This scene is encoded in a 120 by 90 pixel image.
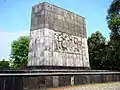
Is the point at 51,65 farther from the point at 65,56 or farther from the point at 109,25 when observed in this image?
the point at 109,25

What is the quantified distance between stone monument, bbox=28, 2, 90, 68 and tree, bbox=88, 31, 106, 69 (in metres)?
18.0

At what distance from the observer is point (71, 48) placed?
21.6 meters

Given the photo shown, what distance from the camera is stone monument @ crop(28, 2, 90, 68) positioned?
18.8m

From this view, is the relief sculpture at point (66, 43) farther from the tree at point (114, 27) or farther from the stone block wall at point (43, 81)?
the tree at point (114, 27)

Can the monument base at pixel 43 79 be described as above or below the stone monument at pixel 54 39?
below

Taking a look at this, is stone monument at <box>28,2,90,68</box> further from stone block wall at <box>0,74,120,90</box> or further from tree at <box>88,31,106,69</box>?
tree at <box>88,31,106,69</box>

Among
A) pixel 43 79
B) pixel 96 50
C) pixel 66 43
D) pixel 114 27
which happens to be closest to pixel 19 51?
pixel 96 50

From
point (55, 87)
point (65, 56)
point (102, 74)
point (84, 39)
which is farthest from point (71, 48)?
point (55, 87)

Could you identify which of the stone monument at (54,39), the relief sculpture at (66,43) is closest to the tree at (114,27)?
the relief sculpture at (66,43)

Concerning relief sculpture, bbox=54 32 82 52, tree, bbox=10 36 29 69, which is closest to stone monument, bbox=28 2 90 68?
relief sculpture, bbox=54 32 82 52

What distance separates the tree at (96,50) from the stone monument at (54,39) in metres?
18.0

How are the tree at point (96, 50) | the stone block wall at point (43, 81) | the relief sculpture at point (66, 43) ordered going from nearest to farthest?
1. the stone block wall at point (43, 81)
2. the relief sculpture at point (66, 43)
3. the tree at point (96, 50)

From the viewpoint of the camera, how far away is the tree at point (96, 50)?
4053 centimetres

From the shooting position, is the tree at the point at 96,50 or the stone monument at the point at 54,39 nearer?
A: the stone monument at the point at 54,39
